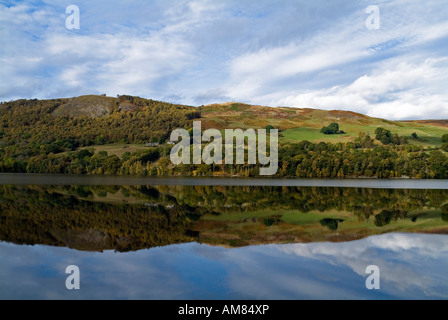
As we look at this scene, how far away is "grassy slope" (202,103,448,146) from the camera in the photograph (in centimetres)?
12888

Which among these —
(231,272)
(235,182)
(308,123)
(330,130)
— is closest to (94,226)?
(231,272)

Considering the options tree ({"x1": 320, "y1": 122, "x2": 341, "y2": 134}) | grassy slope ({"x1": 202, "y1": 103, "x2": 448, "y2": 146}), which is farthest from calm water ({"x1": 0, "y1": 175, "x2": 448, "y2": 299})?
tree ({"x1": 320, "y1": 122, "x2": 341, "y2": 134})

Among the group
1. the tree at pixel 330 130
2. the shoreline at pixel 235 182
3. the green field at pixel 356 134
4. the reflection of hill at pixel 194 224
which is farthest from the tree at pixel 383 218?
the tree at pixel 330 130

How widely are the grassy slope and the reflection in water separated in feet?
369

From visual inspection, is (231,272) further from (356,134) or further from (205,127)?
(205,127)

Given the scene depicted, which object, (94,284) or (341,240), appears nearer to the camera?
(94,284)

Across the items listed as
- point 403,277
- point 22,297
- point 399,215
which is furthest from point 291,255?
point 399,215

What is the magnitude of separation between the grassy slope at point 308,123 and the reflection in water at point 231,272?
369 feet

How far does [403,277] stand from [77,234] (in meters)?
12.1

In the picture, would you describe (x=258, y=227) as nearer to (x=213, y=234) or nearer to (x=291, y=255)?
(x=213, y=234)

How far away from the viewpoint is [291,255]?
12727mm

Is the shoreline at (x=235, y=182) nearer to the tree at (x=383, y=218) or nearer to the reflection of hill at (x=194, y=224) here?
the tree at (x=383, y=218)

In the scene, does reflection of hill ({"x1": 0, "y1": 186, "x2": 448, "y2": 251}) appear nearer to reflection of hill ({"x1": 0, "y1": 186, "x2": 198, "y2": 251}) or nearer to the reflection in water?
reflection of hill ({"x1": 0, "y1": 186, "x2": 198, "y2": 251})

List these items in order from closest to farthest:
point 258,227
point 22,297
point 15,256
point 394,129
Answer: point 22,297
point 15,256
point 258,227
point 394,129
